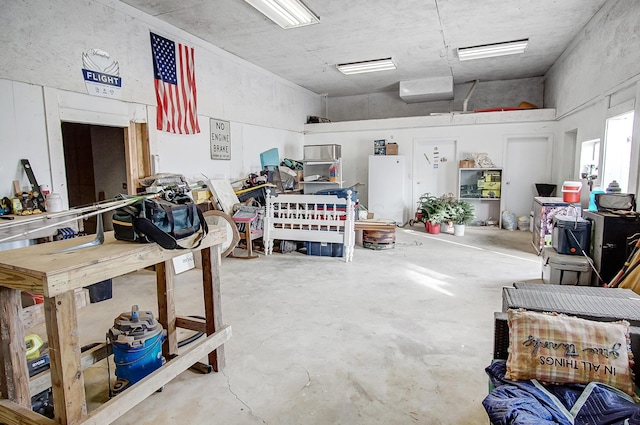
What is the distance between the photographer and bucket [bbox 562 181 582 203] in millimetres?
5363

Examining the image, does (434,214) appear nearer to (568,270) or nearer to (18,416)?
(568,270)

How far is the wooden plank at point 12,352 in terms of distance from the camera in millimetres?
1812

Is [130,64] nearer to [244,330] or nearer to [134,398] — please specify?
[244,330]

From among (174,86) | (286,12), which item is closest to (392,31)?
(286,12)

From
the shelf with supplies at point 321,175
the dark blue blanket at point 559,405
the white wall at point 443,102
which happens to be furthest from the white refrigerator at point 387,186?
the dark blue blanket at point 559,405

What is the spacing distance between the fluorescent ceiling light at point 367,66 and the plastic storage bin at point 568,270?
5.22 meters

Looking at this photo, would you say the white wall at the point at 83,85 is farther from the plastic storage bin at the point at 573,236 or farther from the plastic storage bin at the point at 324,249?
the plastic storage bin at the point at 573,236

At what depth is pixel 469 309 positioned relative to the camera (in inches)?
141

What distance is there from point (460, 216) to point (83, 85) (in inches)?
268

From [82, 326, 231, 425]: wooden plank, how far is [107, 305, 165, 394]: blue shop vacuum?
0.59 ft

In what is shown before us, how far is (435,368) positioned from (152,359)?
1892mm

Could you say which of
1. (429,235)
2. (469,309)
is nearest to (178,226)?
(469,309)

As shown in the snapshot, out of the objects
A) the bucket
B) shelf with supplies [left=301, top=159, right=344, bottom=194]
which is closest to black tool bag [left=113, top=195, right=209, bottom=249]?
the bucket

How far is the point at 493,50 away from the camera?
6.76 m
